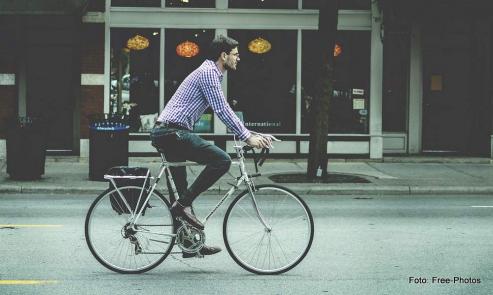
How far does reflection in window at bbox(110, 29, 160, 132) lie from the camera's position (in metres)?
18.5

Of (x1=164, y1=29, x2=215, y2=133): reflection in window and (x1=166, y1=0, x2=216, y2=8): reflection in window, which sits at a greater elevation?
(x1=166, y1=0, x2=216, y2=8): reflection in window

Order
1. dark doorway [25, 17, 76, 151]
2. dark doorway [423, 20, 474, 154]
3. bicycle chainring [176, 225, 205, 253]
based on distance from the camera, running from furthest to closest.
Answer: dark doorway [423, 20, 474, 154] < dark doorway [25, 17, 76, 151] < bicycle chainring [176, 225, 205, 253]

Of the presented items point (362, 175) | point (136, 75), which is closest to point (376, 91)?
point (362, 175)

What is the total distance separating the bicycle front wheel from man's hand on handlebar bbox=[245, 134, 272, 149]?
1.20 feet

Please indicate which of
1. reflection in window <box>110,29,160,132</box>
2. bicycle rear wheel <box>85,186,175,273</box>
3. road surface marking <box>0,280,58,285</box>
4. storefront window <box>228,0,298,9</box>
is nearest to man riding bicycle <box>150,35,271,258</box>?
bicycle rear wheel <box>85,186,175,273</box>

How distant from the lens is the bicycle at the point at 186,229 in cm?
720

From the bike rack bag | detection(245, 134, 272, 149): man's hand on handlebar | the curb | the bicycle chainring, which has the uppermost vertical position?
detection(245, 134, 272, 149): man's hand on handlebar

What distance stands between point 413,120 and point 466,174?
355 cm

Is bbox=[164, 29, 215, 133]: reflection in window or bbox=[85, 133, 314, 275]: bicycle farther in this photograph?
bbox=[164, 29, 215, 133]: reflection in window

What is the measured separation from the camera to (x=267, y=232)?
7367 mm

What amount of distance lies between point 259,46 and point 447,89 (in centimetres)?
460

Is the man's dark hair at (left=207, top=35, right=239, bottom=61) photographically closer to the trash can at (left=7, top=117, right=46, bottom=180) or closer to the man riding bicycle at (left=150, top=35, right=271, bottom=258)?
the man riding bicycle at (left=150, top=35, right=271, bottom=258)

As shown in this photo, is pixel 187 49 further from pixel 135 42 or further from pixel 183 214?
pixel 183 214

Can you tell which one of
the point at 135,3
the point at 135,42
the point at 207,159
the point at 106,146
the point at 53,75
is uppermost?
the point at 135,3
